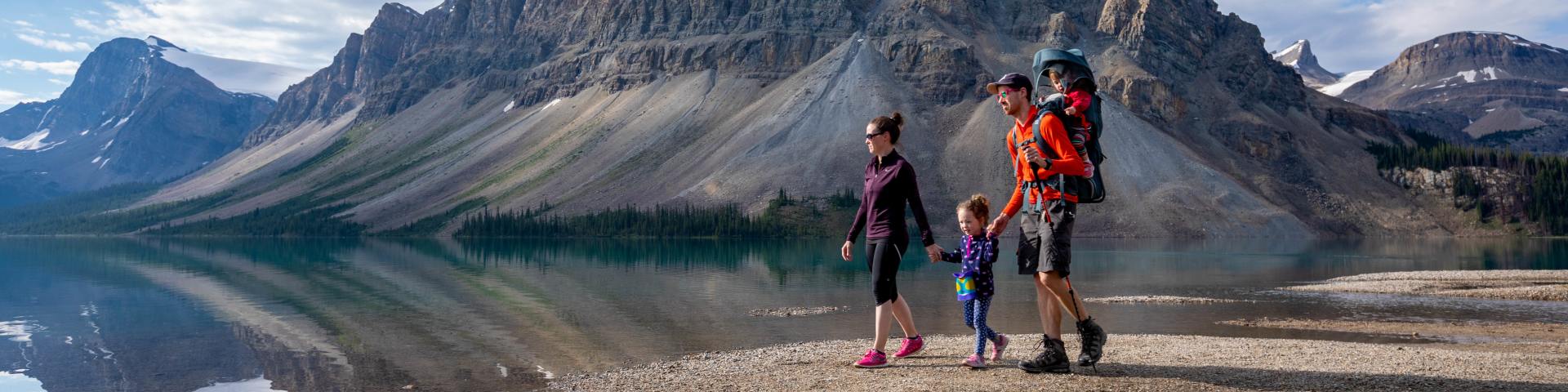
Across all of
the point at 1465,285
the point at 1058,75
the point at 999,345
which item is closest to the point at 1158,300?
the point at 1465,285

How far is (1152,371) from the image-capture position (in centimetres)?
1331

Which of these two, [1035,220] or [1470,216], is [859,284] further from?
[1470,216]

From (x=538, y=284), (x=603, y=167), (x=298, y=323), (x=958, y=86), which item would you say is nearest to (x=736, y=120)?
(x=603, y=167)

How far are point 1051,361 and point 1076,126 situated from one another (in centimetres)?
301

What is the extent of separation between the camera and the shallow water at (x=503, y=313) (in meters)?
22.4

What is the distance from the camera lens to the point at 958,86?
183 metres

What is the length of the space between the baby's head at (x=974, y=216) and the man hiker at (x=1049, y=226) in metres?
0.74

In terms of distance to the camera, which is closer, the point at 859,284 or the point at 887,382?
the point at 887,382

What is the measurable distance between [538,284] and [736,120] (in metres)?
131

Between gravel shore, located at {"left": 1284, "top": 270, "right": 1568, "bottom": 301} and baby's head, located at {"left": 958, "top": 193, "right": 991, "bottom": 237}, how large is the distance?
28920 mm

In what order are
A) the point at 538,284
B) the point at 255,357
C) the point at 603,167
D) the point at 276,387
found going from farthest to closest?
the point at 603,167
the point at 538,284
the point at 255,357
the point at 276,387

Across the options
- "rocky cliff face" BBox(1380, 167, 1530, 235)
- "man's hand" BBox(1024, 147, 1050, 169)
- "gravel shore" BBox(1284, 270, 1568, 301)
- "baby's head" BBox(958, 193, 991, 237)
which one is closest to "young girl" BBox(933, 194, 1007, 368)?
"baby's head" BBox(958, 193, 991, 237)

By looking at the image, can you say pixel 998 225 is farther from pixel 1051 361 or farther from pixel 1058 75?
pixel 1058 75

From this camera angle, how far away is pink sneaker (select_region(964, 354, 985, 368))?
1367 centimetres
